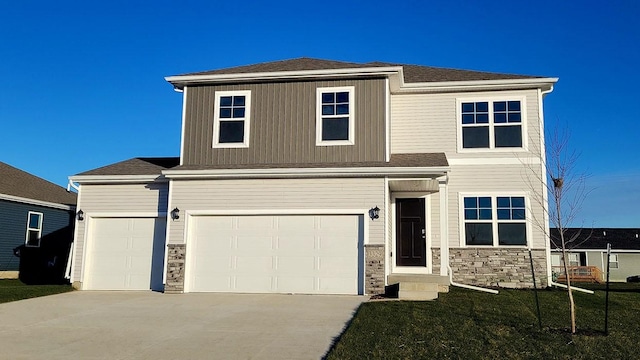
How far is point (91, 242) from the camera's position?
14648 mm

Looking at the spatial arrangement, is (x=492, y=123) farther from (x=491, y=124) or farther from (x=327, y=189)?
(x=327, y=189)

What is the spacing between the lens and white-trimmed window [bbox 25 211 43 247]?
19.5 m

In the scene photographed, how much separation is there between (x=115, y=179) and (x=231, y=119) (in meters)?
3.68

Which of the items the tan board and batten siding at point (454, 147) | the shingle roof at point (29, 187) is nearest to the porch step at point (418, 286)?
the tan board and batten siding at point (454, 147)

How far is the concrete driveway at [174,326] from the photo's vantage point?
6805mm

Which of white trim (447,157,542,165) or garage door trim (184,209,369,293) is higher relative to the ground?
white trim (447,157,542,165)

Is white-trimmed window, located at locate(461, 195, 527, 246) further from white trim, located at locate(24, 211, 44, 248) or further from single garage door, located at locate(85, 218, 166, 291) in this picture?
white trim, located at locate(24, 211, 44, 248)

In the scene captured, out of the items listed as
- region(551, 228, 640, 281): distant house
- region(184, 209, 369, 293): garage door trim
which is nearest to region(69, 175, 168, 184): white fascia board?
region(184, 209, 369, 293): garage door trim

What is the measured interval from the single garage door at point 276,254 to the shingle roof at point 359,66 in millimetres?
4120

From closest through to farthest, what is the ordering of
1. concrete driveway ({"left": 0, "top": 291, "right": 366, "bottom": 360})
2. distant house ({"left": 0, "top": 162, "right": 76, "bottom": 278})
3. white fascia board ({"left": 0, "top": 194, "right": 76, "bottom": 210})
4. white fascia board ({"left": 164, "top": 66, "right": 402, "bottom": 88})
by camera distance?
concrete driveway ({"left": 0, "top": 291, "right": 366, "bottom": 360})
white fascia board ({"left": 164, "top": 66, "right": 402, "bottom": 88})
white fascia board ({"left": 0, "top": 194, "right": 76, "bottom": 210})
distant house ({"left": 0, "top": 162, "right": 76, "bottom": 278})

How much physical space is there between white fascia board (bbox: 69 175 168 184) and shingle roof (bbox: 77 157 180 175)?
19 centimetres

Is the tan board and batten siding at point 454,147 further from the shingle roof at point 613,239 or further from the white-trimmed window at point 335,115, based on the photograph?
the shingle roof at point 613,239

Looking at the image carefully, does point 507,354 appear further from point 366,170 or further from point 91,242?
point 91,242

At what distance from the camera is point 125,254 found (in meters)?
14.4
